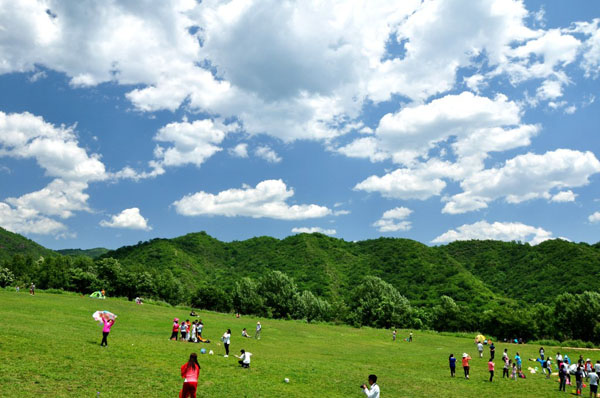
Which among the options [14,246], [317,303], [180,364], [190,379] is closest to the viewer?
[190,379]

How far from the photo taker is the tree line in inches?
3701

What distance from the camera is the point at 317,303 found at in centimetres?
11244

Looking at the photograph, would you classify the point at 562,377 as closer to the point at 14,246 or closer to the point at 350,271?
the point at 350,271

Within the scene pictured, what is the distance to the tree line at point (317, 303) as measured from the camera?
94000 mm

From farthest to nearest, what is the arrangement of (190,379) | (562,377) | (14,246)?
1. (14,246)
2. (562,377)
3. (190,379)

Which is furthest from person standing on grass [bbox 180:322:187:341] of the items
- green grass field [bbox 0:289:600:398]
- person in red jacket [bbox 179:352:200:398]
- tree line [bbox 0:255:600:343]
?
tree line [bbox 0:255:600:343]

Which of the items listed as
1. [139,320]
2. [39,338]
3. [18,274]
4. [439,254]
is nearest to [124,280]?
[18,274]

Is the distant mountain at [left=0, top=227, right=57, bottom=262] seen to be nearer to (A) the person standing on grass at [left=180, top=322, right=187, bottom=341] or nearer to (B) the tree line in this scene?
(B) the tree line

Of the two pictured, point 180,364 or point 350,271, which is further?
point 350,271

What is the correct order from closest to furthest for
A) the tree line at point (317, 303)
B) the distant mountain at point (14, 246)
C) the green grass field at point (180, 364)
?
the green grass field at point (180, 364) → the tree line at point (317, 303) → the distant mountain at point (14, 246)

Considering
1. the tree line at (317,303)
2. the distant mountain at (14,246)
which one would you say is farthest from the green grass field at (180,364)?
the distant mountain at (14,246)

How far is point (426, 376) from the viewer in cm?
3250

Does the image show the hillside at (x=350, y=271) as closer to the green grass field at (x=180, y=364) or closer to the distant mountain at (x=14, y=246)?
the distant mountain at (x=14, y=246)

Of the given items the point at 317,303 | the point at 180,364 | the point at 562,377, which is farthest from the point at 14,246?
the point at 562,377
